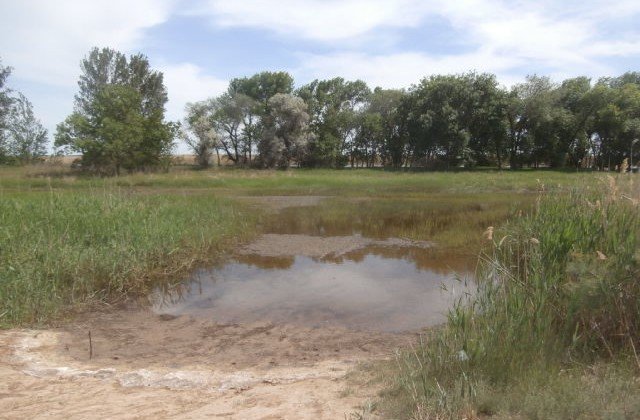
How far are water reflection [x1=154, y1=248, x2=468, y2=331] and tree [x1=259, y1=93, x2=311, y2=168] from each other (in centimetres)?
3552

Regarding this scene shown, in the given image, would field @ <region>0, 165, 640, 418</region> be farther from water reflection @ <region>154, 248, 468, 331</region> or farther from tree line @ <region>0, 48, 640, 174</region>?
tree line @ <region>0, 48, 640, 174</region>

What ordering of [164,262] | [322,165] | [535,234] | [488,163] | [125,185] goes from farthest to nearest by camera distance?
[322,165], [488,163], [125,185], [164,262], [535,234]

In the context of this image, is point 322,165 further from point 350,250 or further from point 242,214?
point 350,250

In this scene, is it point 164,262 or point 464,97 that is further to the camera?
point 464,97

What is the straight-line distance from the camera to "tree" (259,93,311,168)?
45.5m

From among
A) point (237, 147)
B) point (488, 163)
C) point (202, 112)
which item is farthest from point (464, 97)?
point (202, 112)

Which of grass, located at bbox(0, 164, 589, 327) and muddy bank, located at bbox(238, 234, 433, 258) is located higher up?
grass, located at bbox(0, 164, 589, 327)

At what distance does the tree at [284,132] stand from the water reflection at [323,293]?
117 feet

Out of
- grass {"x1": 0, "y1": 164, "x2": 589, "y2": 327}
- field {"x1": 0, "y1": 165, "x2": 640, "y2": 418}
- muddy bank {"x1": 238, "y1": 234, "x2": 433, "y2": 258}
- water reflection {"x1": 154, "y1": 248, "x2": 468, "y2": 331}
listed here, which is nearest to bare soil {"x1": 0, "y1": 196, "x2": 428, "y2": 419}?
field {"x1": 0, "y1": 165, "x2": 640, "y2": 418}

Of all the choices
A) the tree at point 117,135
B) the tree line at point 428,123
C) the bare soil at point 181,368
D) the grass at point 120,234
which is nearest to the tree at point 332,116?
the tree line at point 428,123

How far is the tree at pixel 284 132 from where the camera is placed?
45.5 m

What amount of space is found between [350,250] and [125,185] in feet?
77.3

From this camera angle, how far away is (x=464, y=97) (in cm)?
3991

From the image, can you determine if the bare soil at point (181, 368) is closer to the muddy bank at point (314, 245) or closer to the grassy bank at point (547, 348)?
the grassy bank at point (547, 348)
